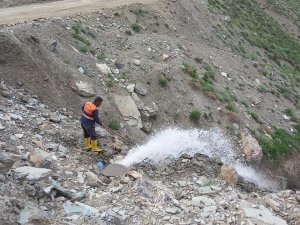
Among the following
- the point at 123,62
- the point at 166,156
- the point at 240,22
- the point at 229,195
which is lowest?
the point at 240,22

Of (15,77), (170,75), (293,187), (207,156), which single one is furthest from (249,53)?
(15,77)

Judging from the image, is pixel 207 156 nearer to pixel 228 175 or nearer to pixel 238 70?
pixel 228 175

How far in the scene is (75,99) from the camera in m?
15.4

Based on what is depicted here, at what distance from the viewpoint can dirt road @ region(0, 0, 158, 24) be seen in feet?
67.5

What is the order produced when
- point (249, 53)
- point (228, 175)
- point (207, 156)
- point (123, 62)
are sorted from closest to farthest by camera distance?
point (228, 175) < point (207, 156) < point (123, 62) < point (249, 53)

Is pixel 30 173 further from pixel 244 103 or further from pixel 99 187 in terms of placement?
pixel 244 103

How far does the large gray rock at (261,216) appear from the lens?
10.4 m

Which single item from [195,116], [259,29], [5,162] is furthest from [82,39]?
[259,29]

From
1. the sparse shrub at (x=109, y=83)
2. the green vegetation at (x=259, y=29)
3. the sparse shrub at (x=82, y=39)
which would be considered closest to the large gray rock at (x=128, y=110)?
the sparse shrub at (x=109, y=83)

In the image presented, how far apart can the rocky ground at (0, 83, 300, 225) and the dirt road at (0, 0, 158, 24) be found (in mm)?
7734

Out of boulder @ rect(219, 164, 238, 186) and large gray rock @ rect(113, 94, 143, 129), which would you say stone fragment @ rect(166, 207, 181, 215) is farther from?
large gray rock @ rect(113, 94, 143, 129)

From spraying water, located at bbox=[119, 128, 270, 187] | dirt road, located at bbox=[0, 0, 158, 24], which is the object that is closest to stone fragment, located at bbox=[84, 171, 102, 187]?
spraying water, located at bbox=[119, 128, 270, 187]

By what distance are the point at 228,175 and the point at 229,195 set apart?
1472 millimetres

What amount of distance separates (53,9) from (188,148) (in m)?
12.0
